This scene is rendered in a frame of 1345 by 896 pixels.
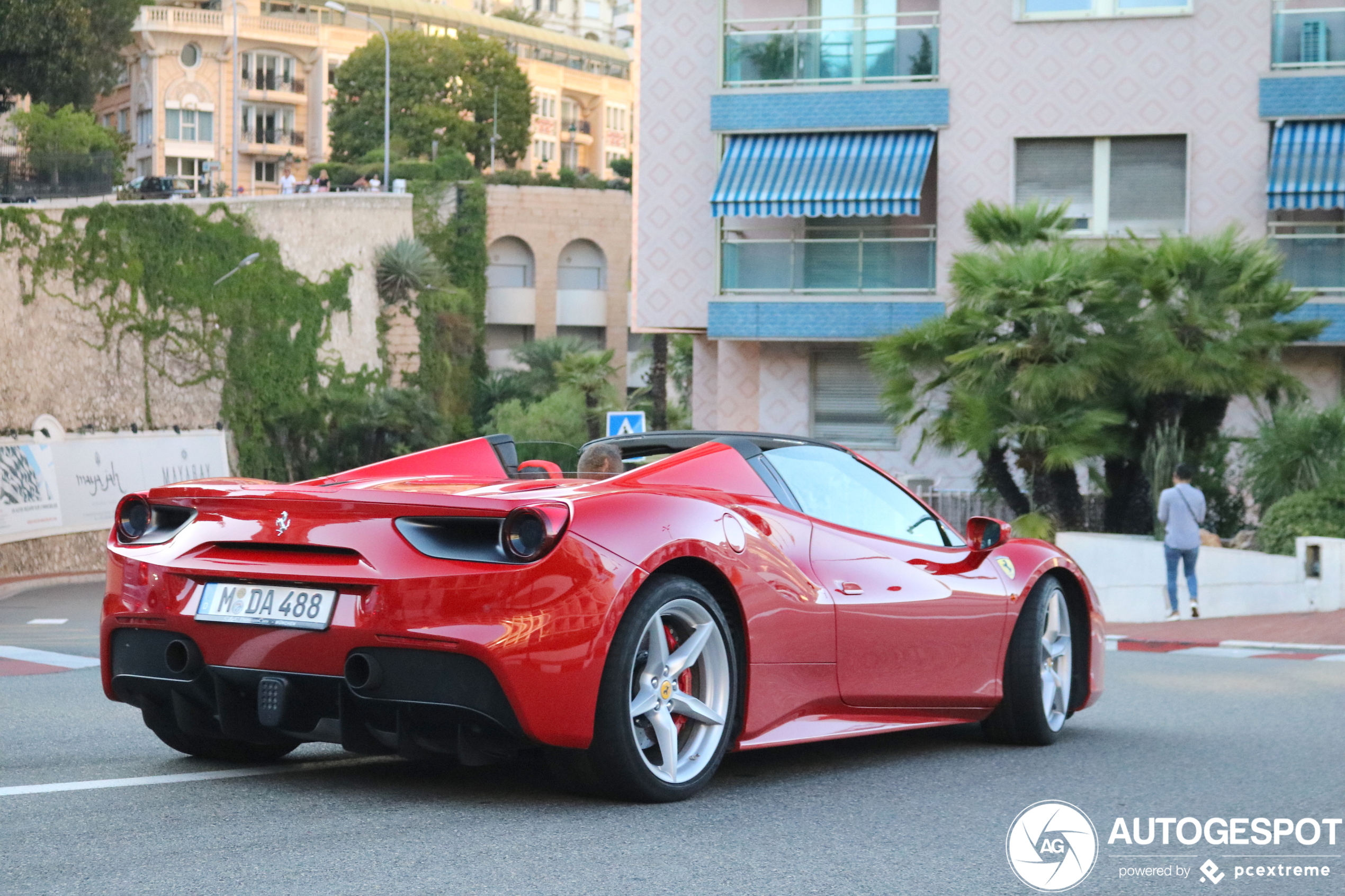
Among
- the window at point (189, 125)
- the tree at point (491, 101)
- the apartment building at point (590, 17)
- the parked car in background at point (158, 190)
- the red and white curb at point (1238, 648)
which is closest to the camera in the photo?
the red and white curb at point (1238, 648)

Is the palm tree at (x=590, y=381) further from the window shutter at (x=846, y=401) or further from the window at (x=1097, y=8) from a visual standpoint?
the window at (x=1097, y=8)

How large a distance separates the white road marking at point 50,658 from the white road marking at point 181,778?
19.6 ft

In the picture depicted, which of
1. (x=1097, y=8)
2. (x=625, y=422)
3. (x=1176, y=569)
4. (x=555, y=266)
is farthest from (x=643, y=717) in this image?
(x=555, y=266)

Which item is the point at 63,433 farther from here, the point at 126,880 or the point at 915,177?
the point at 126,880

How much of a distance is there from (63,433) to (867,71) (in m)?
19.1

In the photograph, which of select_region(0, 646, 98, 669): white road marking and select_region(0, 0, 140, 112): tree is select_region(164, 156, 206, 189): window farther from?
select_region(0, 646, 98, 669): white road marking

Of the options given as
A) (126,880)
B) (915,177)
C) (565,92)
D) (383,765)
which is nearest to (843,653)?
(383,765)

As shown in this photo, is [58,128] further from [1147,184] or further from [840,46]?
[1147,184]

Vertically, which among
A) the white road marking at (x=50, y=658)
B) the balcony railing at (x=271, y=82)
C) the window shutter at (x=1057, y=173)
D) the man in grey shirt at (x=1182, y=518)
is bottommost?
the white road marking at (x=50, y=658)

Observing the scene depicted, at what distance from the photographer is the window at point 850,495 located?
6258 millimetres

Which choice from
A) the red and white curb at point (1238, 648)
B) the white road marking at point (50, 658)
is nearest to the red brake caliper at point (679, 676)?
the white road marking at point (50, 658)

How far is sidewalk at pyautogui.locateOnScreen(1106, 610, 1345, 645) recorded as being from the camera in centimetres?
1606

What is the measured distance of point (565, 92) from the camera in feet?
395

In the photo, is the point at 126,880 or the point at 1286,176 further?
the point at 1286,176
